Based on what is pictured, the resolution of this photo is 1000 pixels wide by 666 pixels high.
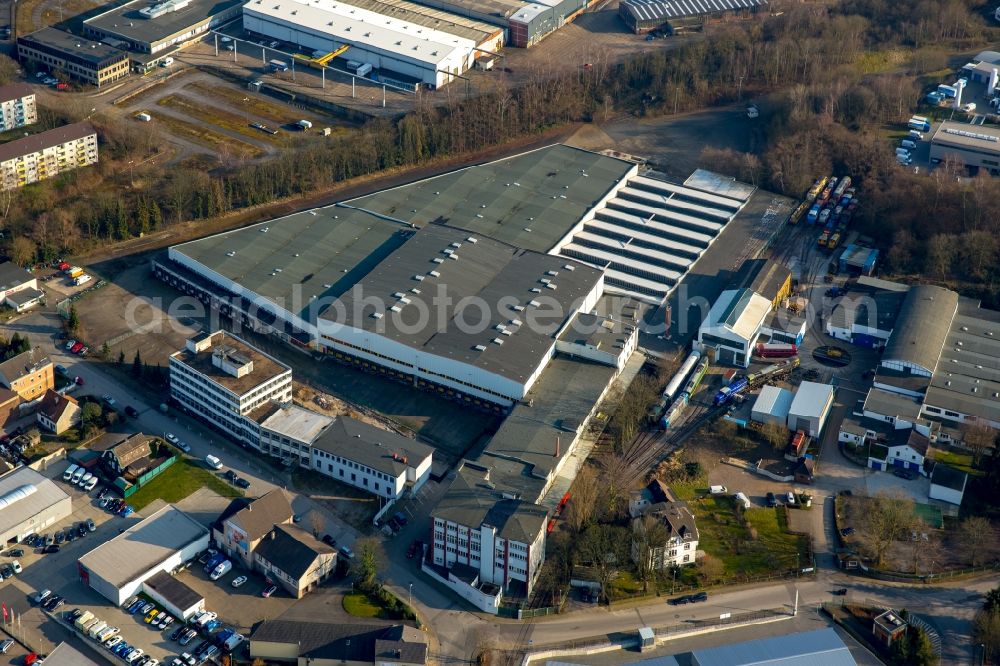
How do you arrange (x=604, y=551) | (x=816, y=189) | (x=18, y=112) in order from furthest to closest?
(x=18, y=112) < (x=816, y=189) < (x=604, y=551)

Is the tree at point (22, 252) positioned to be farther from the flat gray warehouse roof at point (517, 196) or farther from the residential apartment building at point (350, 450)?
the residential apartment building at point (350, 450)

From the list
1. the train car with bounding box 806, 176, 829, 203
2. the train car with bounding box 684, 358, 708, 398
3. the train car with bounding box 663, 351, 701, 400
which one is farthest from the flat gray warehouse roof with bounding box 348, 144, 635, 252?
the train car with bounding box 684, 358, 708, 398

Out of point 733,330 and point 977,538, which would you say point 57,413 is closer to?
point 733,330

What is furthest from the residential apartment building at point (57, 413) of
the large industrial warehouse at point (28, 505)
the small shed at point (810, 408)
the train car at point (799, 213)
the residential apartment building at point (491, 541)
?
the train car at point (799, 213)

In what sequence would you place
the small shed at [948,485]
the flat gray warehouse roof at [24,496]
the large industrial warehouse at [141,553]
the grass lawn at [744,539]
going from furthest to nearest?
1. the small shed at [948,485]
2. the grass lawn at [744,539]
3. the flat gray warehouse roof at [24,496]
4. the large industrial warehouse at [141,553]

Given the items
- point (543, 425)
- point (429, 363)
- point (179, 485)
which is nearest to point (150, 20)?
point (429, 363)

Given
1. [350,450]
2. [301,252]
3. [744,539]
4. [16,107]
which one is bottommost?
[744,539]

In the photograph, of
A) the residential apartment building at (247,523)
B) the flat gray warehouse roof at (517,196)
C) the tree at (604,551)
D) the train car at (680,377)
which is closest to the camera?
the tree at (604,551)
